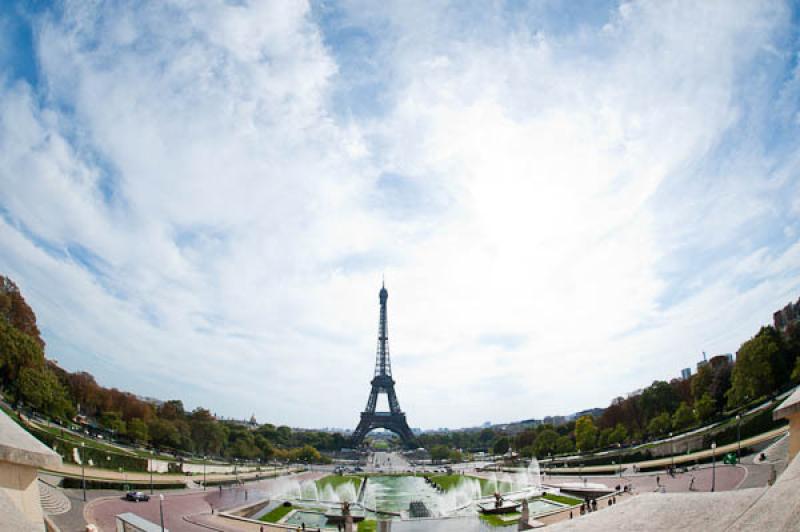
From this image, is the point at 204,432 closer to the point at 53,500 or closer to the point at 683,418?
the point at 53,500

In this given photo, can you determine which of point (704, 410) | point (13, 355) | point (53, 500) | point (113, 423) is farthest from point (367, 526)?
point (113, 423)

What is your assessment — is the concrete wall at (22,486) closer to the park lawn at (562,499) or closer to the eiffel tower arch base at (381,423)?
the park lawn at (562,499)

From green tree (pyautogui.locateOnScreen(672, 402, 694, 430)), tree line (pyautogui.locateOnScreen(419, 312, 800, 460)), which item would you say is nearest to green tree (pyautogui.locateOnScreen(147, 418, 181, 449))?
tree line (pyautogui.locateOnScreen(419, 312, 800, 460))

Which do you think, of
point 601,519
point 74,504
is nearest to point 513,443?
point 74,504

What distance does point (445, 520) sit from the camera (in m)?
24.7

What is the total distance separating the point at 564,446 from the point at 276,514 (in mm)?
49167

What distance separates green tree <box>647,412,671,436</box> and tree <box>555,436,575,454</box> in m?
14.5

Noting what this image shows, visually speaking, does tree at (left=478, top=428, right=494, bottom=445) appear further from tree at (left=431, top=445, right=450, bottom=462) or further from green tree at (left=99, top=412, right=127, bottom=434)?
green tree at (left=99, top=412, right=127, bottom=434)

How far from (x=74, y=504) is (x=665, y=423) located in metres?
52.9

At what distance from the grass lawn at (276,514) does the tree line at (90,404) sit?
1054 inches

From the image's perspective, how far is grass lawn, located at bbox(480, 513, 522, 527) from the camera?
2389 cm

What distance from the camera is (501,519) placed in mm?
24922

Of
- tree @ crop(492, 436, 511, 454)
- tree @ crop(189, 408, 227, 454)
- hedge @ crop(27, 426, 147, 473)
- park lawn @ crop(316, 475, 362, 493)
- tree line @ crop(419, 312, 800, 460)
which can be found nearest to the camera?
hedge @ crop(27, 426, 147, 473)

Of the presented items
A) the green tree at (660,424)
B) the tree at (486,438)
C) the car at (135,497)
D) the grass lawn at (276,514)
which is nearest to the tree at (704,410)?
the green tree at (660,424)
